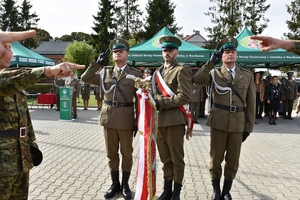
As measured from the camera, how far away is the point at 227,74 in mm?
4031

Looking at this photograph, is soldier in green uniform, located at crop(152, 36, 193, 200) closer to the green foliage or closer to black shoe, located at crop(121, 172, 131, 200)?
black shoe, located at crop(121, 172, 131, 200)

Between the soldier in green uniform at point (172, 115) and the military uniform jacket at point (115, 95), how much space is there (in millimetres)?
394

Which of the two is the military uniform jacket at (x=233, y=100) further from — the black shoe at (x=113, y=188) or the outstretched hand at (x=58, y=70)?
the outstretched hand at (x=58, y=70)

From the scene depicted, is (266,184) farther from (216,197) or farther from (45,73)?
(45,73)

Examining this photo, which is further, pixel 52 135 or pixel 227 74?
pixel 52 135

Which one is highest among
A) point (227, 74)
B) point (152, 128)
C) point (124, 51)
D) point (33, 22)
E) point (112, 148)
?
point (33, 22)

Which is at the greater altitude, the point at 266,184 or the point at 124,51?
the point at 124,51

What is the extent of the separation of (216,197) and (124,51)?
237 cm

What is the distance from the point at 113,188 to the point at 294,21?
97.2 feet

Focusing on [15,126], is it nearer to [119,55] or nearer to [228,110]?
[119,55]

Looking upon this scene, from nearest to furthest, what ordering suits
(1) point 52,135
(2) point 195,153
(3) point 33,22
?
(2) point 195,153, (1) point 52,135, (3) point 33,22

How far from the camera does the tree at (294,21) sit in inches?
1116

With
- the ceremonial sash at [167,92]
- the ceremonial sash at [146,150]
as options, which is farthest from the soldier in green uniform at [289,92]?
the ceremonial sash at [146,150]

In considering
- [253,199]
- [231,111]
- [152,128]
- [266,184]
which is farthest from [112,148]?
[266,184]
